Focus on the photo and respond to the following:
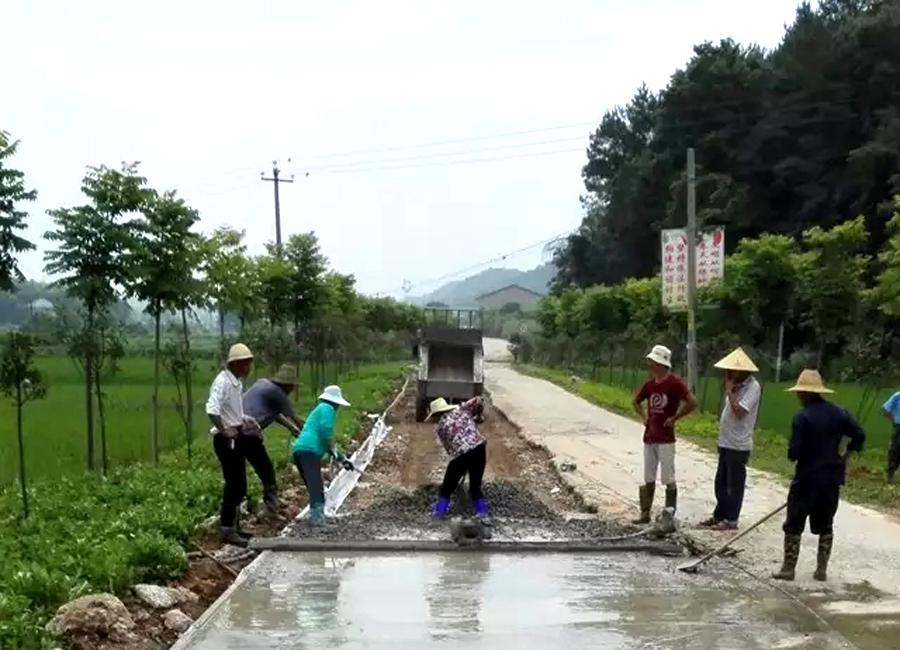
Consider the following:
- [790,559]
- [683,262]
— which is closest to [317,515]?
[790,559]

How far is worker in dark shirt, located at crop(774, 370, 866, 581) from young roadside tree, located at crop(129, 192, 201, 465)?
8349 mm

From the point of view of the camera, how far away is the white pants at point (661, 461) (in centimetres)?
1172

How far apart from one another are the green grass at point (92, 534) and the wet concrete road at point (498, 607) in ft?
2.65

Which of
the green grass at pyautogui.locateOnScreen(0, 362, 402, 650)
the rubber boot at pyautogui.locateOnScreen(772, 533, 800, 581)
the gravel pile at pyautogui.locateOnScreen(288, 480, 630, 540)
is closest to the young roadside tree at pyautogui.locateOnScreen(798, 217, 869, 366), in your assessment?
the gravel pile at pyautogui.locateOnScreen(288, 480, 630, 540)

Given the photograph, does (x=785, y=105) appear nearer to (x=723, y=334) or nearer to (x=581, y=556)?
(x=723, y=334)

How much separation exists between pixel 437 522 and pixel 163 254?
18.4 ft

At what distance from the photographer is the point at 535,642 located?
23.8ft

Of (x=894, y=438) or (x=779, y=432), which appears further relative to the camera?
(x=779, y=432)

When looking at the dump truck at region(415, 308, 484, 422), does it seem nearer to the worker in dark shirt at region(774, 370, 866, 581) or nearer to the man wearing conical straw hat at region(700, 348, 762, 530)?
the man wearing conical straw hat at region(700, 348, 762, 530)

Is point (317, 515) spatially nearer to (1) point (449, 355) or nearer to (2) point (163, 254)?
(2) point (163, 254)

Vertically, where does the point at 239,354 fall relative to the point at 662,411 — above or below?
above

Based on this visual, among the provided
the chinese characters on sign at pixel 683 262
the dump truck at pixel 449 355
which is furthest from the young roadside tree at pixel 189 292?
the chinese characters on sign at pixel 683 262

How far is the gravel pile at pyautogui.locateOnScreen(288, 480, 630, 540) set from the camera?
1113 cm

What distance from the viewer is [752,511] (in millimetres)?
13094
